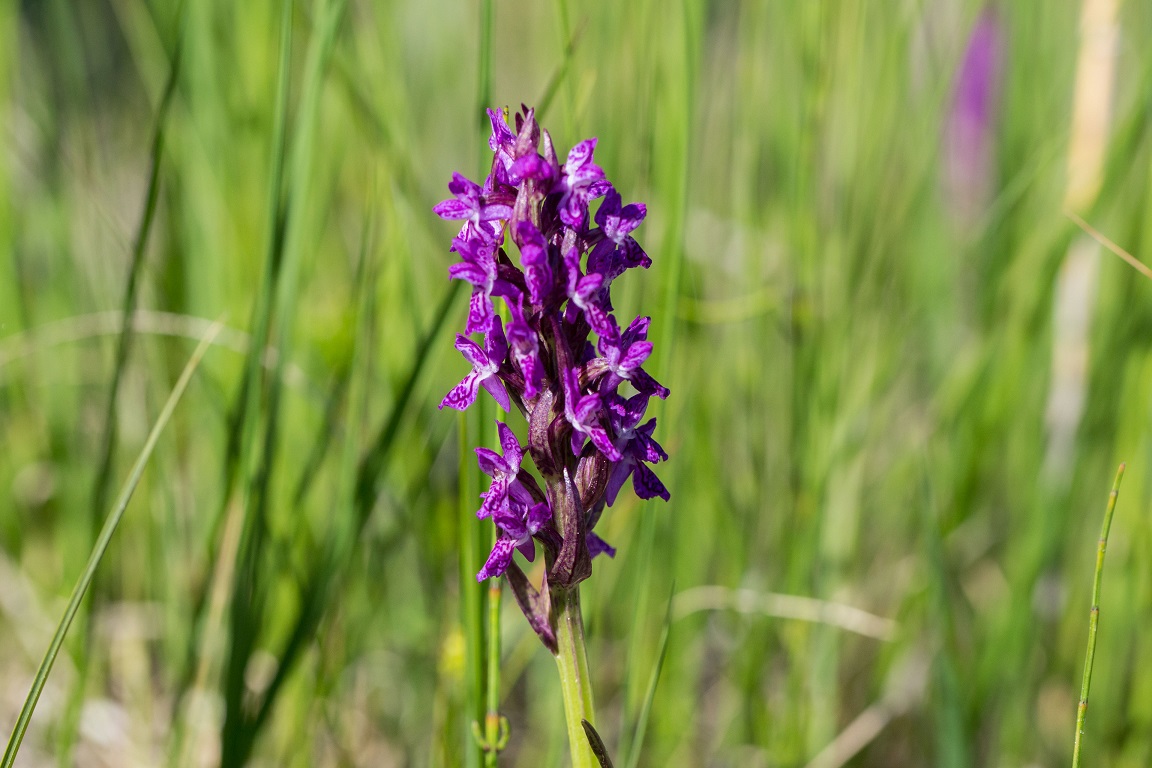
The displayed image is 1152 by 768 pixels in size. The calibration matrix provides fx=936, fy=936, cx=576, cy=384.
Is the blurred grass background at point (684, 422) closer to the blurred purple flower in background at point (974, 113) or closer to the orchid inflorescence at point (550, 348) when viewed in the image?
the orchid inflorescence at point (550, 348)

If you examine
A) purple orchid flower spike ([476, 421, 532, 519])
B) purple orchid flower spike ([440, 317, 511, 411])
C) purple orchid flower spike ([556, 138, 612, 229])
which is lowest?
purple orchid flower spike ([476, 421, 532, 519])

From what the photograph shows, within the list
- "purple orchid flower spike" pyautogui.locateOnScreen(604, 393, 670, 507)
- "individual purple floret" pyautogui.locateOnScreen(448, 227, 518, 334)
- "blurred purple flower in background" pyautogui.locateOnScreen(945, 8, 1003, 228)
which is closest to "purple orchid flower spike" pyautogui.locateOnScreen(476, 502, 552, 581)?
"purple orchid flower spike" pyautogui.locateOnScreen(604, 393, 670, 507)

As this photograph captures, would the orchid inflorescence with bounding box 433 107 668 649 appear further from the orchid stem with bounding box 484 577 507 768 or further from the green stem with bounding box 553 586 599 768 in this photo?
the orchid stem with bounding box 484 577 507 768

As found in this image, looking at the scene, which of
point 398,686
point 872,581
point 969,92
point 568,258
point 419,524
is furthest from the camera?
point 969,92

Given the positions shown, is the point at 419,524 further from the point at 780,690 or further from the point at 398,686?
the point at 780,690

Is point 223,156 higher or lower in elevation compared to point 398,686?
higher

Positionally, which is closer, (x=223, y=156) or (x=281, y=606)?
(x=281, y=606)

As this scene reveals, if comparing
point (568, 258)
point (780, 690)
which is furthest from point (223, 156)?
point (780, 690)

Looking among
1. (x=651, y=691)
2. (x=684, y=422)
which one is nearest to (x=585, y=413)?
(x=651, y=691)
